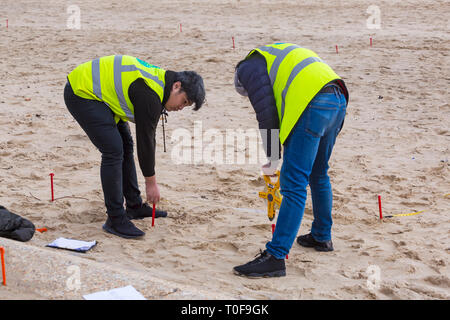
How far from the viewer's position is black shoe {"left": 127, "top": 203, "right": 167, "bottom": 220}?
14.9 ft

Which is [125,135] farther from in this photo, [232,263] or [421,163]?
[421,163]

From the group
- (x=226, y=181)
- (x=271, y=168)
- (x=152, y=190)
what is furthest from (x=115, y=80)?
(x=226, y=181)

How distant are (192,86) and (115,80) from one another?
50 centimetres

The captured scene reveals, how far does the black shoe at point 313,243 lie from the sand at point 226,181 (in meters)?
0.06

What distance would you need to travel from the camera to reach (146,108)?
3.72m

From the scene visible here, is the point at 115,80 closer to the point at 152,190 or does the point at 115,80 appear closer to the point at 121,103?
the point at 121,103

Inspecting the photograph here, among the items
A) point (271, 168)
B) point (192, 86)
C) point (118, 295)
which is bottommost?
point (118, 295)

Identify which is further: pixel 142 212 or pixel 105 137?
pixel 142 212

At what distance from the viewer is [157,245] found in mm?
4066

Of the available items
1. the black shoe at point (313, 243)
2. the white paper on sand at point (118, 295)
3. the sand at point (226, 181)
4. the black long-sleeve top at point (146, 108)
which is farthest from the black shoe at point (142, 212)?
the white paper on sand at point (118, 295)

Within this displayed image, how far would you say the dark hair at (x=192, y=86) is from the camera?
147 inches

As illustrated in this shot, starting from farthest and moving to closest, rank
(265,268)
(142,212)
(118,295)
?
(142,212) → (265,268) → (118,295)

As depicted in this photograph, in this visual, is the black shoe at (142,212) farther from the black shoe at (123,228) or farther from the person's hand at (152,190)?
the person's hand at (152,190)

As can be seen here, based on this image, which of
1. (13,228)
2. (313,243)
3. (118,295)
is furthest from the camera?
(313,243)
